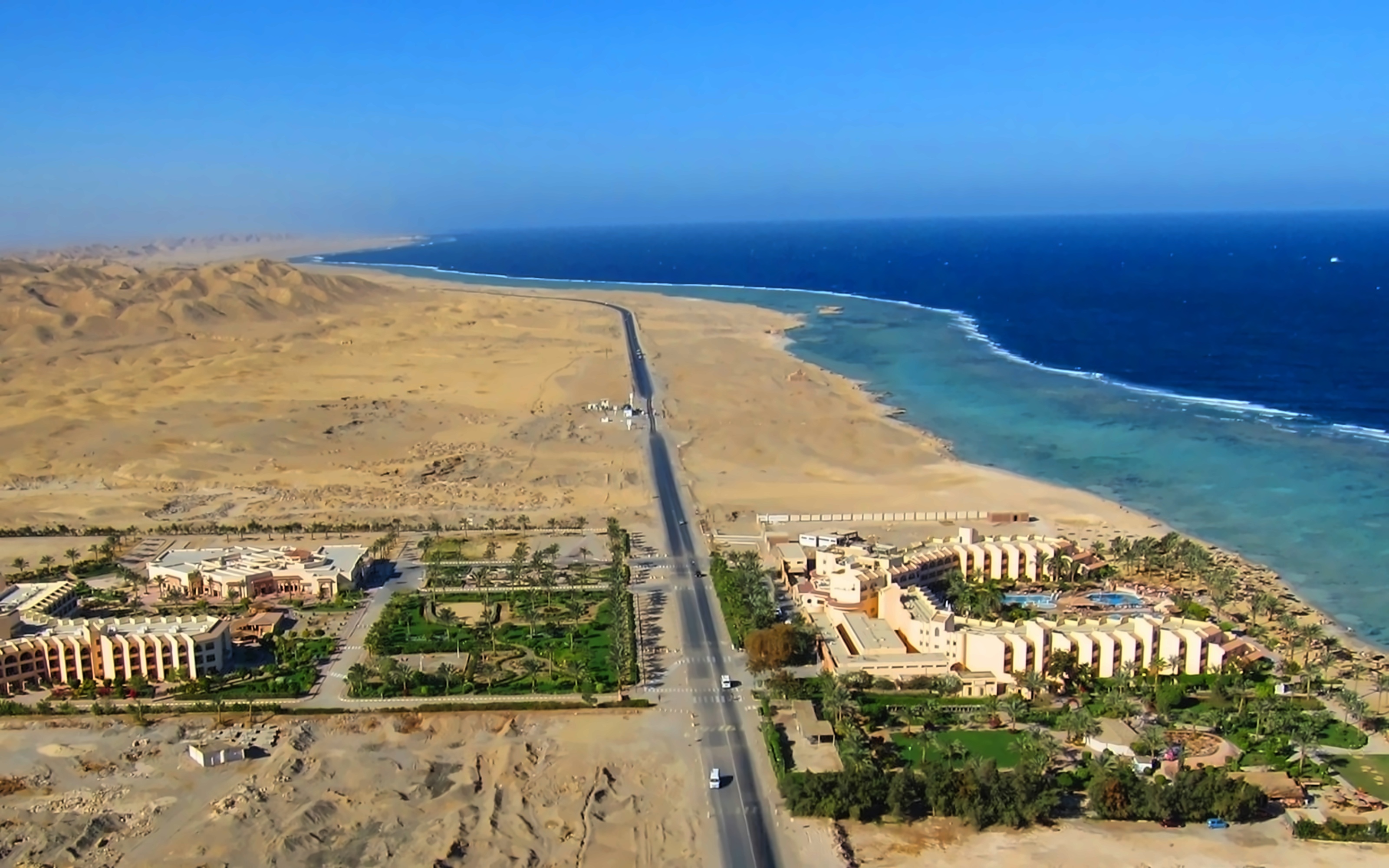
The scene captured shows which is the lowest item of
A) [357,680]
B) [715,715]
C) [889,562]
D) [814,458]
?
[715,715]

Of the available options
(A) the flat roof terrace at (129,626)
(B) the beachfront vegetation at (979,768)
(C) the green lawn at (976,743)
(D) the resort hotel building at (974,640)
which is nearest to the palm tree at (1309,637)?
(D) the resort hotel building at (974,640)

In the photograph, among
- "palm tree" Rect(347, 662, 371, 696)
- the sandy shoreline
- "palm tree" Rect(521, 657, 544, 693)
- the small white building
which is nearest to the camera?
the small white building

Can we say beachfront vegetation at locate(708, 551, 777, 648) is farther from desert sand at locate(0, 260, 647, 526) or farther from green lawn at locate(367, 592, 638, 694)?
desert sand at locate(0, 260, 647, 526)

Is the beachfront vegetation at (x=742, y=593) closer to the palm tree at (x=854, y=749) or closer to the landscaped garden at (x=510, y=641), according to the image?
the landscaped garden at (x=510, y=641)

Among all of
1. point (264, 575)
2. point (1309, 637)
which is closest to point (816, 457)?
point (1309, 637)

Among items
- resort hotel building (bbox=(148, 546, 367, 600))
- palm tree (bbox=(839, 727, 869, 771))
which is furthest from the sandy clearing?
resort hotel building (bbox=(148, 546, 367, 600))

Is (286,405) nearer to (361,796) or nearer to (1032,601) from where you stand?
(361,796)
